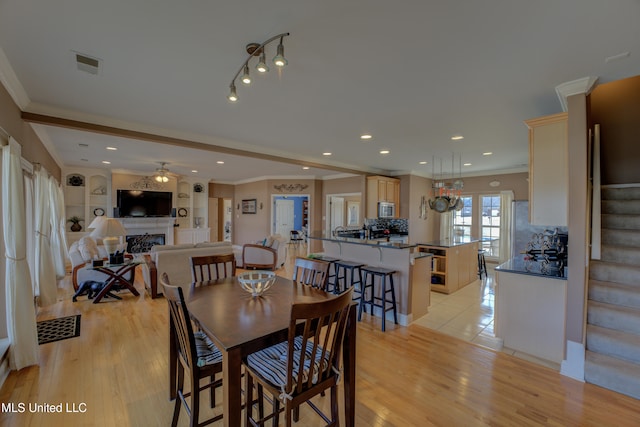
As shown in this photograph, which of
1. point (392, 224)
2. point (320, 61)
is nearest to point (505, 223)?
point (392, 224)

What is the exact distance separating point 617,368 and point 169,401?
3.61 meters

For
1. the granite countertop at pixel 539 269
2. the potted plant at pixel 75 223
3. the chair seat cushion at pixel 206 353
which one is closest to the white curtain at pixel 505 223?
the granite countertop at pixel 539 269

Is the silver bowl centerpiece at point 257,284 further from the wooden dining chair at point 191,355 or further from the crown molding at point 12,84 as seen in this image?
the crown molding at point 12,84

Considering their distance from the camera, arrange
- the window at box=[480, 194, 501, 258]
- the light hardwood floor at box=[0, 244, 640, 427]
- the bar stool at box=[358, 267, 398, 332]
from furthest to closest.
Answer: the window at box=[480, 194, 501, 258], the bar stool at box=[358, 267, 398, 332], the light hardwood floor at box=[0, 244, 640, 427]

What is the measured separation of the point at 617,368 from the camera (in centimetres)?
220

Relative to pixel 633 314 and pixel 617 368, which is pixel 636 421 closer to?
pixel 617 368

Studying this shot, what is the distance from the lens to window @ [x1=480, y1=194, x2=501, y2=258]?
720cm

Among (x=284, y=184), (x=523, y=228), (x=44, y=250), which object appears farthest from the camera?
(x=284, y=184)

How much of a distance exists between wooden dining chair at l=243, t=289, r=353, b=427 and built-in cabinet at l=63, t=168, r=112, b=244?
8033 millimetres

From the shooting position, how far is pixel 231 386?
51.5 inches

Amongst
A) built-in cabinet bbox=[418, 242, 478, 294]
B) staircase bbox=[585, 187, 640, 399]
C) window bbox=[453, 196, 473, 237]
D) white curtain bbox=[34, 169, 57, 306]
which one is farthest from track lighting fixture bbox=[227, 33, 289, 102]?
window bbox=[453, 196, 473, 237]

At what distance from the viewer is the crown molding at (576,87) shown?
223cm

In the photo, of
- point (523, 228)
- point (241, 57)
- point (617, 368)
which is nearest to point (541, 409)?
point (617, 368)

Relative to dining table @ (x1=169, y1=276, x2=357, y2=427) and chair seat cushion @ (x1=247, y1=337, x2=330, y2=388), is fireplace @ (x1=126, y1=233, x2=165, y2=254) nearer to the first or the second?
dining table @ (x1=169, y1=276, x2=357, y2=427)
